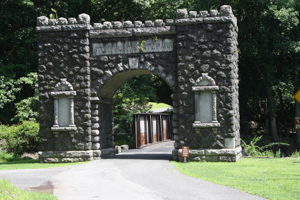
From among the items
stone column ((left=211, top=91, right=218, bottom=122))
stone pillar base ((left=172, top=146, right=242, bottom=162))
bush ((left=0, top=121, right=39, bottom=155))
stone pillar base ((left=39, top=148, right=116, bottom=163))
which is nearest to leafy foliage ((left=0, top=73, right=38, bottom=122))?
bush ((left=0, top=121, right=39, bottom=155))

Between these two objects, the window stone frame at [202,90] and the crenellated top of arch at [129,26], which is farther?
the crenellated top of arch at [129,26]

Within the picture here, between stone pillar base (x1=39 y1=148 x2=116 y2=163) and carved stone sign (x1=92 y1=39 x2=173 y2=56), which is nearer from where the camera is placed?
carved stone sign (x1=92 y1=39 x2=173 y2=56)

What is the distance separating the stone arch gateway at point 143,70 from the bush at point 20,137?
3861mm

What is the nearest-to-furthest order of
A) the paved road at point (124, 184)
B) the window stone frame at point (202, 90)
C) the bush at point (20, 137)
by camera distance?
1. the paved road at point (124, 184)
2. the window stone frame at point (202, 90)
3. the bush at point (20, 137)

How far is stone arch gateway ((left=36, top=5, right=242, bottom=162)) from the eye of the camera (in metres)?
15.2

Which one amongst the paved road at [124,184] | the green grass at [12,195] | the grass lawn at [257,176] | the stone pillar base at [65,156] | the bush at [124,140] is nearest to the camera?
the green grass at [12,195]

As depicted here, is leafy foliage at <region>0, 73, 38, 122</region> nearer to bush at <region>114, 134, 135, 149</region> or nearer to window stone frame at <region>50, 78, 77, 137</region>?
bush at <region>114, 134, 135, 149</region>

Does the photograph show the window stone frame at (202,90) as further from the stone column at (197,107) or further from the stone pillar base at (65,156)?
the stone pillar base at (65,156)

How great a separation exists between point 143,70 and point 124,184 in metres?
7.49

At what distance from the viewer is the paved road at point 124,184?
26.8ft

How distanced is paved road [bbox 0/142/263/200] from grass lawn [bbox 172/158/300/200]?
1.36 feet

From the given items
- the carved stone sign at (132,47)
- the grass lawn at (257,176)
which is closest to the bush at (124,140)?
the carved stone sign at (132,47)

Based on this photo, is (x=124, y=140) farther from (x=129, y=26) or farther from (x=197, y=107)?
(x=197, y=107)

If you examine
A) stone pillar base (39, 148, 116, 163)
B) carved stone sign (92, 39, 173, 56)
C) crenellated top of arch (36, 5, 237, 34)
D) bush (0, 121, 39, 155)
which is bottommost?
stone pillar base (39, 148, 116, 163)
